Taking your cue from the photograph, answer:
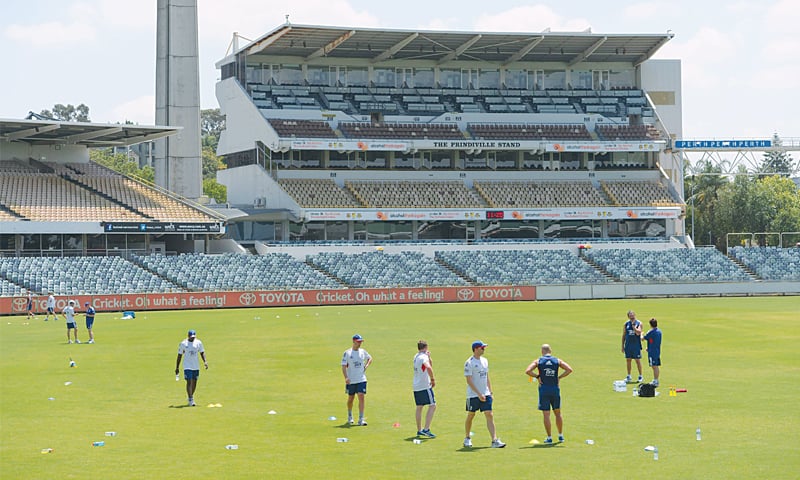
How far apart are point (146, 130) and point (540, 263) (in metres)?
30.3

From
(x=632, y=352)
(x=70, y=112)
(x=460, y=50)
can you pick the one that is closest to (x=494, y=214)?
(x=460, y=50)

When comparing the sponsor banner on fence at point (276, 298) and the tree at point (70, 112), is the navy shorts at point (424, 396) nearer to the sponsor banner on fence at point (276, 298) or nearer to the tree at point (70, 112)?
the sponsor banner on fence at point (276, 298)

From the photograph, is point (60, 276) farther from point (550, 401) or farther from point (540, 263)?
point (550, 401)

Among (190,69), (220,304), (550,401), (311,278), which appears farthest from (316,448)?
(190,69)

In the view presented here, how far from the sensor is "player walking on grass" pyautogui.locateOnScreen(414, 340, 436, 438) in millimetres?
18531

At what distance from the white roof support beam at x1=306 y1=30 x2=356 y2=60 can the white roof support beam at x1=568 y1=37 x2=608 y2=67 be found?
21855mm

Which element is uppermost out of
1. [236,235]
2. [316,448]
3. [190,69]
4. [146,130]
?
[190,69]

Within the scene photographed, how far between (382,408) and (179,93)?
6136 cm

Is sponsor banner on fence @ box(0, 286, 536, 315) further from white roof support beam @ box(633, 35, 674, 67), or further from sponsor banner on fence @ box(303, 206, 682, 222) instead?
white roof support beam @ box(633, 35, 674, 67)

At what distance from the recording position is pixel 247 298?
62875 millimetres

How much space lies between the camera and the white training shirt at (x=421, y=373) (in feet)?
60.8

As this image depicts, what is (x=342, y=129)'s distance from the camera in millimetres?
86750

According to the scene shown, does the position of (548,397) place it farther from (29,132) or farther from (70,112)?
(70,112)

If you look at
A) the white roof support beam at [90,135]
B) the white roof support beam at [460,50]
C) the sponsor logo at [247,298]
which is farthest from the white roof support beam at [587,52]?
the sponsor logo at [247,298]
